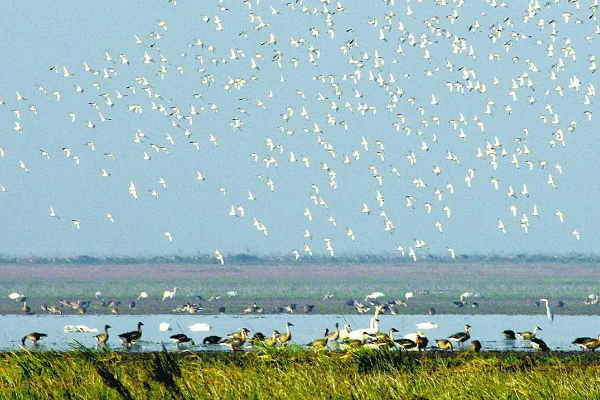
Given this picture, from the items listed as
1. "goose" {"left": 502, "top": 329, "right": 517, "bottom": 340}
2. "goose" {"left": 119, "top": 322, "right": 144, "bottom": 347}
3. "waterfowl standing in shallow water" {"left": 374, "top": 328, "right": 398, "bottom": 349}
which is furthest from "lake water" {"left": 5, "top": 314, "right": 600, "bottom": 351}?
"waterfowl standing in shallow water" {"left": 374, "top": 328, "right": 398, "bottom": 349}

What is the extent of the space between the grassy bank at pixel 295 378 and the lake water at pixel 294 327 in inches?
394

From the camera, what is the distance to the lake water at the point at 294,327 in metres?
38.5

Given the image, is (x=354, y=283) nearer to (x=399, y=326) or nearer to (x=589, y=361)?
(x=399, y=326)

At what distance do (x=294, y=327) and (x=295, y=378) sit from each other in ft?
80.9

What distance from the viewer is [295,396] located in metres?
19.9

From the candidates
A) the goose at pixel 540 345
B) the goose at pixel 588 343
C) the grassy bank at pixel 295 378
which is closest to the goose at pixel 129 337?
the grassy bank at pixel 295 378

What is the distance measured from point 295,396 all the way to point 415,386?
290 cm

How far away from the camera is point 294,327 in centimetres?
4638

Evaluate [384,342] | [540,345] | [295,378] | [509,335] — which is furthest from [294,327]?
[295,378]

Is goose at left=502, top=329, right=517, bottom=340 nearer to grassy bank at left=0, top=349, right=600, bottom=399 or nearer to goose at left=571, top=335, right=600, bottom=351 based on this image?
goose at left=571, top=335, right=600, bottom=351

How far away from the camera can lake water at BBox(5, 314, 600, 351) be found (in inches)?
1515

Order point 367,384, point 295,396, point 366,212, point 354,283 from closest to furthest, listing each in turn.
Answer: point 295,396 → point 367,384 → point 366,212 → point 354,283

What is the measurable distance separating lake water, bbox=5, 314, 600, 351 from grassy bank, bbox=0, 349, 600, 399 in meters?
10.00

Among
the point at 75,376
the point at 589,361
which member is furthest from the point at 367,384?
the point at 589,361
